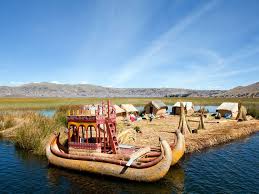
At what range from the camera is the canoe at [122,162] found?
14984 mm

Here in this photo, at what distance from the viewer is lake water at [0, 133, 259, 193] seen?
14680mm

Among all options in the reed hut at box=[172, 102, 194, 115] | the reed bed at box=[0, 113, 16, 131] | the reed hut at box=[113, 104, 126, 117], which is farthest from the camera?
the reed hut at box=[172, 102, 194, 115]

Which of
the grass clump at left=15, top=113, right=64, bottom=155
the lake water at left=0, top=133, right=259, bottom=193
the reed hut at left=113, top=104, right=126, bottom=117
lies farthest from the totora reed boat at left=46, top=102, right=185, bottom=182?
the reed hut at left=113, top=104, right=126, bottom=117

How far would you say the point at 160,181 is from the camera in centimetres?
1566

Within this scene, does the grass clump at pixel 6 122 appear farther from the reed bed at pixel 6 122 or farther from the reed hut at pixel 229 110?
the reed hut at pixel 229 110

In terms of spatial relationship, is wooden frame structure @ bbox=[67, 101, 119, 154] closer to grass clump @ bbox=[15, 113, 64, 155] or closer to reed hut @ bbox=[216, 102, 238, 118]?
grass clump @ bbox=[15, 113, 64, 155]

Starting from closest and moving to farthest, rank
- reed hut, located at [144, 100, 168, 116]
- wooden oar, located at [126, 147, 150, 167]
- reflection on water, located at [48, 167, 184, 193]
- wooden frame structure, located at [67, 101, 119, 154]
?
reflection on water, located at [48, 167, 184, 193], wooden oar, located at [126, 147, 150, 167], wooden frame structure, located at [67, 101, 119, 154], reed hut, located at [144, 100, 168, 116]

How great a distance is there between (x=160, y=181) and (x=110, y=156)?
12.2ft

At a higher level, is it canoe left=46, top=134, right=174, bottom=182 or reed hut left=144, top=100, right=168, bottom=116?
reed hut left=144, top=100, right=168, bottom=116

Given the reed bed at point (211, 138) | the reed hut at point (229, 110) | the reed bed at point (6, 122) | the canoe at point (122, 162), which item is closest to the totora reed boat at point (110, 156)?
the canoe at point (122, 162)

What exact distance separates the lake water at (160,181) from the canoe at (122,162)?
51 cm

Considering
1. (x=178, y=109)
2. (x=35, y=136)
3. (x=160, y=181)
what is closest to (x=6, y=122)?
(x=35, y=136)

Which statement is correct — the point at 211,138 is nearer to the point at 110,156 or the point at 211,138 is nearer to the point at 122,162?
the point at 110,156

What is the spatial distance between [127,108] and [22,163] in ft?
94.6
